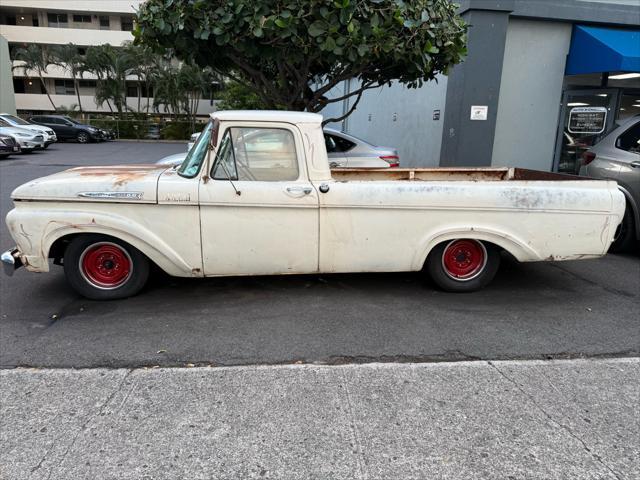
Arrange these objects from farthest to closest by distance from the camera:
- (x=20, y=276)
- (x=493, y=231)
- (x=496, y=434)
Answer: (x=20, y=276), (x=493, y=231), (x=496, y=434)

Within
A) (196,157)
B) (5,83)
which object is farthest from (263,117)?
(5,83)

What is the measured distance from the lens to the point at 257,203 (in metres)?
4.45

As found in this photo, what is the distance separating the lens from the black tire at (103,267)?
453 cm

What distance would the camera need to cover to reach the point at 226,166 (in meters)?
4.48

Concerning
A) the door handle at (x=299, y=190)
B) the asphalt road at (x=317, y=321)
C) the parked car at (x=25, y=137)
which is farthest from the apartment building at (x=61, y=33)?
the door handle at (x=299, y=190)

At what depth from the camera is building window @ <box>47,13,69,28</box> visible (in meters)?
41.8

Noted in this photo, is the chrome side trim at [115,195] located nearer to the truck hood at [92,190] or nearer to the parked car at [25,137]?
the truck hood at [92,190]

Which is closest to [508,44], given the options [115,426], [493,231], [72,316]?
[493,231]

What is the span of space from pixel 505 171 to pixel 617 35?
20.0 ft

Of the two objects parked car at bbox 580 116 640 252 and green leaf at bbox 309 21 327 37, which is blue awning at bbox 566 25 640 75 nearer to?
parked car at bbox 580 116 640 252

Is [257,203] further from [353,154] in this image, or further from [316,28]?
[353,154]

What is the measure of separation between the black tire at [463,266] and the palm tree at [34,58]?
41983 millimetres

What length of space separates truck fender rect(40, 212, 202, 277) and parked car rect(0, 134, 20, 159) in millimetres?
17065

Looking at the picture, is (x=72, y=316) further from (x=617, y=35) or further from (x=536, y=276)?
(x=617, y=35)
